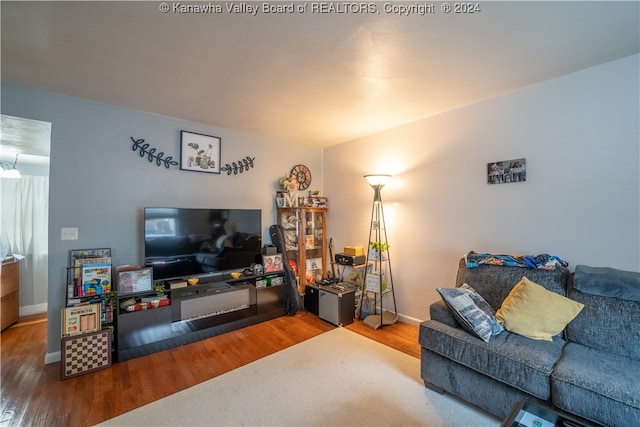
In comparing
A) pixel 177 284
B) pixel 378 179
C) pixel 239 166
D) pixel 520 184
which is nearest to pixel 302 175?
pixel 239 166

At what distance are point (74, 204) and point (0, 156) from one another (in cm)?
238

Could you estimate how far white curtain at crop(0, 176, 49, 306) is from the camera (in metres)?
3.53

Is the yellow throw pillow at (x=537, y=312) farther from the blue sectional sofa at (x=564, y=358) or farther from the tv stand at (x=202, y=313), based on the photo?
the tv stand at (x=202, y=313)

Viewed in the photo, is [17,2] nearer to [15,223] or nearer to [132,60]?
[132,60]

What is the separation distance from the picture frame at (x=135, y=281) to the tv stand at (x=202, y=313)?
9 centimetres

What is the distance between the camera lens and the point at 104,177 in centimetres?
A: 267

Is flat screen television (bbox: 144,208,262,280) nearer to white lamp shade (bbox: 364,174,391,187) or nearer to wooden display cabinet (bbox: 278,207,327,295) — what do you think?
wooden display cabinet (bbox: 278,207,327,295)

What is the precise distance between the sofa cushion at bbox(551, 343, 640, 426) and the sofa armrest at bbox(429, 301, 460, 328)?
0.61 m

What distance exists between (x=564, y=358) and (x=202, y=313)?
3158 millimetres

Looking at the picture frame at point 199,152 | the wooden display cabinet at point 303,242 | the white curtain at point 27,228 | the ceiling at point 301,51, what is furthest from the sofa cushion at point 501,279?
the white curtain at point 27,228

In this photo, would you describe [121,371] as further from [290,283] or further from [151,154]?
[151,154]

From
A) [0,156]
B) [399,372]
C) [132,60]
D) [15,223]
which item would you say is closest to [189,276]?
[132,60]

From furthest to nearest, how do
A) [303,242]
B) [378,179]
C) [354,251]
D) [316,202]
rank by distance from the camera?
[316,202] < [303,242] < [354,251] < [378,179]

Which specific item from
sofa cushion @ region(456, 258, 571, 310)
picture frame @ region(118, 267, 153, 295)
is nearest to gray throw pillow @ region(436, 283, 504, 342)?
sofa cushion @ region(456, 258, 571, 310)
